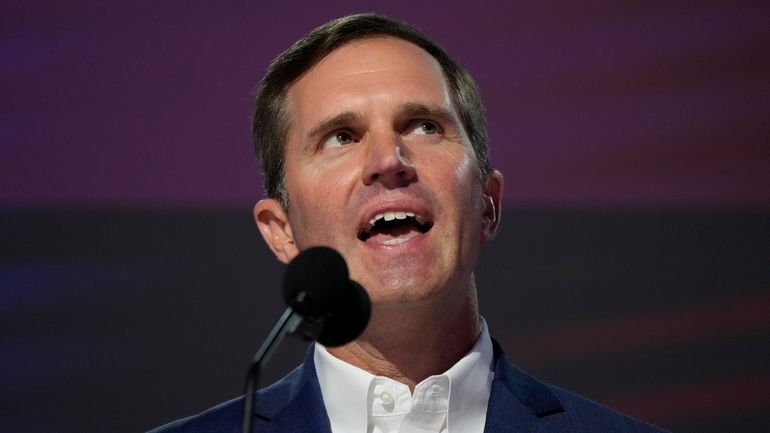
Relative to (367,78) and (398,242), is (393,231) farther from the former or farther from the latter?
(367,78)

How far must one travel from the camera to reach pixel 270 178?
7.26ft

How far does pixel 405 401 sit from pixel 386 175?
393 mm

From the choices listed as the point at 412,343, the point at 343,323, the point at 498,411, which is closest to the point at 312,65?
the point at 412,343

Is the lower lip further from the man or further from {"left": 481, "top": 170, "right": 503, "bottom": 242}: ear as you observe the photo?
{"left": 481, "top": 170, "right": 503, "bottom": 242}: ear

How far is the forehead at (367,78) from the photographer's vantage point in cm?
203

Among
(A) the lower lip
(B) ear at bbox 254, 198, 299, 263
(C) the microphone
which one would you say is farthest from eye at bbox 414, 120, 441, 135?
(C) the microphone

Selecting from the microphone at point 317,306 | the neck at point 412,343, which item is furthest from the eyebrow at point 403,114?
the microphone at point 317,306

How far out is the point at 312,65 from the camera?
2.14 m

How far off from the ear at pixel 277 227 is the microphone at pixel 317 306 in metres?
0.73

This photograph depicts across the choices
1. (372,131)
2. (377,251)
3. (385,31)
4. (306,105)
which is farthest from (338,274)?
(385,31)

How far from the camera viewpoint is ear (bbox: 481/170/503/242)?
2141mm

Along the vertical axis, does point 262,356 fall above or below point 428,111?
below

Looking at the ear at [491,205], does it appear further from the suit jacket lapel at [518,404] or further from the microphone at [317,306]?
the microphone at [317,306]

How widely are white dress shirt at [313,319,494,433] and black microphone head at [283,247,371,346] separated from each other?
520 mm
